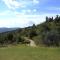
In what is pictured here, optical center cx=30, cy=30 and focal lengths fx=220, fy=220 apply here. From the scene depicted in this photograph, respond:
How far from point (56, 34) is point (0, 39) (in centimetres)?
1909

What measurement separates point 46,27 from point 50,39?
17711 millimetres

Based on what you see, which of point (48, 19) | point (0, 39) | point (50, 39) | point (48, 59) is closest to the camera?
point (48, 59)

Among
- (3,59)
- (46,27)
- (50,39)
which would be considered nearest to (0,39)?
(46,27)

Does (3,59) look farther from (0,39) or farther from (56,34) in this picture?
(0,39)

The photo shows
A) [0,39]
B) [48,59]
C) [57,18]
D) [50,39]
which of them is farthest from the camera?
[57,18]

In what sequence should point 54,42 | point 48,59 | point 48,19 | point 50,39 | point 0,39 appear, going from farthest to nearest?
point 48,19 < point 0,39 < point 50,39 < point 54,42 < point 48,59

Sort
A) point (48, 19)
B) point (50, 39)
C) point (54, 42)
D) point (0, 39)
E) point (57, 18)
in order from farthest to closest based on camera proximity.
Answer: point (48, 19) → point (57, 18) → point (0, 39) → point (50, 39) → point (54, 42)

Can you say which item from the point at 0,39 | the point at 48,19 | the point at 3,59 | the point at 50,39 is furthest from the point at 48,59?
the point at 48,19

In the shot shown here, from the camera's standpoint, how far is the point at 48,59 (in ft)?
60.2

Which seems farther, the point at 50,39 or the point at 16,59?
the point at 50,39

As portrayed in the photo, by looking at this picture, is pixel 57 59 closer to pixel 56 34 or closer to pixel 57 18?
pixel 56 34

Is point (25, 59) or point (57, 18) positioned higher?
point (57, 18)

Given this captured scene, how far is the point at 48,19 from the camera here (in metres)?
90.1

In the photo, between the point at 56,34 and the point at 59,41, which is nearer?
the point at 59,41
